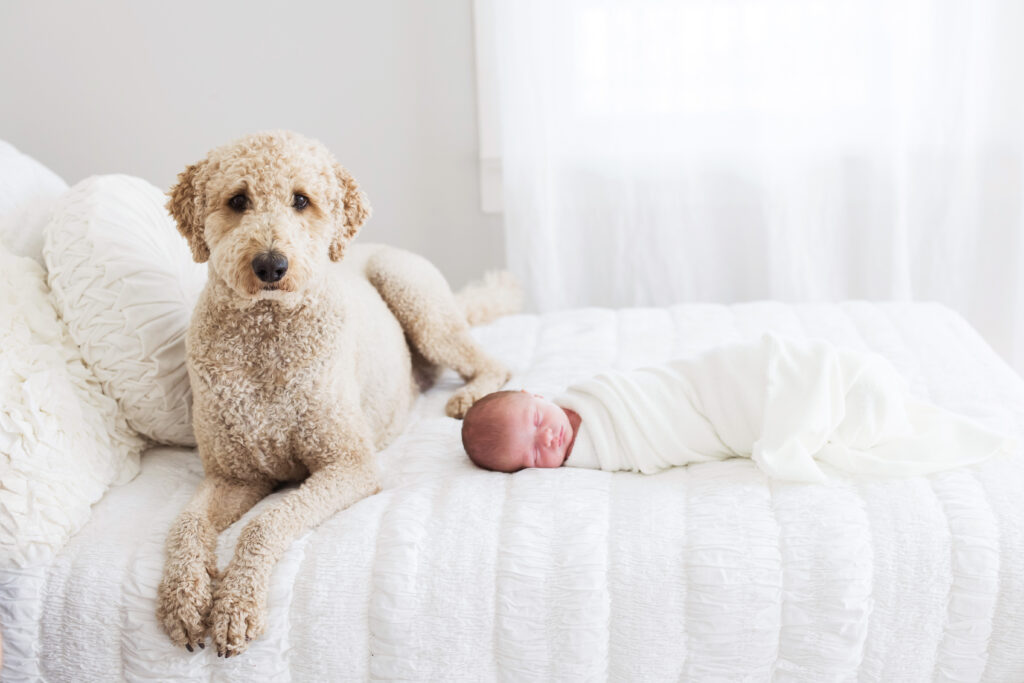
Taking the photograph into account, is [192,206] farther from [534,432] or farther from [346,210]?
[534,432]

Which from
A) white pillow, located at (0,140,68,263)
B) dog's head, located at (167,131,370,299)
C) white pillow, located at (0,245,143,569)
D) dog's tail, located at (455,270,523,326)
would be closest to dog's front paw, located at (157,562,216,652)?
white pillow, located at (0,245,143,569)

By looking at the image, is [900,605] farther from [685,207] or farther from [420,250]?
[420,250]

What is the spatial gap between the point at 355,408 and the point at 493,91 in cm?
138

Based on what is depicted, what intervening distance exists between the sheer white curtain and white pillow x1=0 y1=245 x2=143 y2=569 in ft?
4.40

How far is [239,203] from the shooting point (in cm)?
133

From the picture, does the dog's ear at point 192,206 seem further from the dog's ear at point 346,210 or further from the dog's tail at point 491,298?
the dog's tail at point 491,298

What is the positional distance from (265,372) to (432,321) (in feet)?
1.80

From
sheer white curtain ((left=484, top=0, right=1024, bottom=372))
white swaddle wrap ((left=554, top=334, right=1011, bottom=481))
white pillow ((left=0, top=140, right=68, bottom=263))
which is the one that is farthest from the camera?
sheer white curtain ((left=484, top=0, right=1024, bottom=372))

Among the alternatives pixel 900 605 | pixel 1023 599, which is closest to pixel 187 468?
pixel 900 605

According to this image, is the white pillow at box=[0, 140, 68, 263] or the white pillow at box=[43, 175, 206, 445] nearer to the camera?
the white pillow at box=[43, 175, 206, 445]

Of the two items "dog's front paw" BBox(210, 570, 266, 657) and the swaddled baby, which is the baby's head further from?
"dog's front paw" BBox(210, 570, 266, 657)

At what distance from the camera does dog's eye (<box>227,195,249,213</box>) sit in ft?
4.36

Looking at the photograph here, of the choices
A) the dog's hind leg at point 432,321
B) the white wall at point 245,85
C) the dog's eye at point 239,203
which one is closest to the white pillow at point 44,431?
the dog's eye at point 239,203

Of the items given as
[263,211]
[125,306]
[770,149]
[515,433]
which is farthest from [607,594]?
[770,149]
